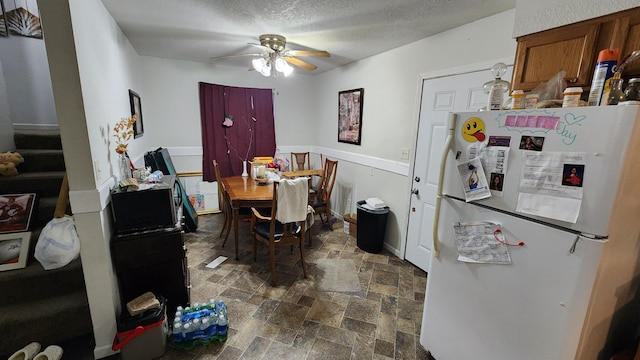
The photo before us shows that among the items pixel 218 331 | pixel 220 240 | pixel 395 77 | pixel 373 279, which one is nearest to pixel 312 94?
pixel 395 77

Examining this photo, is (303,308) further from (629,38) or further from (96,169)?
(629,38)

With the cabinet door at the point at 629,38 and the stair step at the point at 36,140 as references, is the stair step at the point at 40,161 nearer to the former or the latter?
the stair step at the point at 36,140

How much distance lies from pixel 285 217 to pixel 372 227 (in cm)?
118

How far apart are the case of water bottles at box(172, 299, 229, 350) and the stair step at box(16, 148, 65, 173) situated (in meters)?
1.73

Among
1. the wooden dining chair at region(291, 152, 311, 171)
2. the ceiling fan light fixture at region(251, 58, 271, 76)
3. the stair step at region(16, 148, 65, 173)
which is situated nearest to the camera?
the stair step at region(16, 148, 65, 173)

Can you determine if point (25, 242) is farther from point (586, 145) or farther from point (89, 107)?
point (586, 145)

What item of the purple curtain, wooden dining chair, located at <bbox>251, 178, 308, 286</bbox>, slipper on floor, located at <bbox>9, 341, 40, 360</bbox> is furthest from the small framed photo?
the purple curtain

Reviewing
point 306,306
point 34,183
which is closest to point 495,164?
point 306,306

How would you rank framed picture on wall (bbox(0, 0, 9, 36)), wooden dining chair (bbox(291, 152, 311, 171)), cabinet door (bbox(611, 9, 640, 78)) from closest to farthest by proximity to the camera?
cabinet door (bbox(611, 9, 640, 78)), framed picture on wall (bbox(0, 0, 9, 36)), wooden dining chair (bbox(291, 152, 311, 171))

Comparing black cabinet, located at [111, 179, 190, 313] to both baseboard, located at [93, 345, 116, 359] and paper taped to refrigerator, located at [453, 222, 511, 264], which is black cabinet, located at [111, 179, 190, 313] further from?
paper taped to refrigerator, located at [453, 222, 511, 264]

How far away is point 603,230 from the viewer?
37.2 inches

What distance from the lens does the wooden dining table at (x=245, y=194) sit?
8.70 feet

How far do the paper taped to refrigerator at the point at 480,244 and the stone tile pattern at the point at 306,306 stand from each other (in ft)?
2.87

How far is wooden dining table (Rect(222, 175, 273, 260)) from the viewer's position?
2.65 metres
